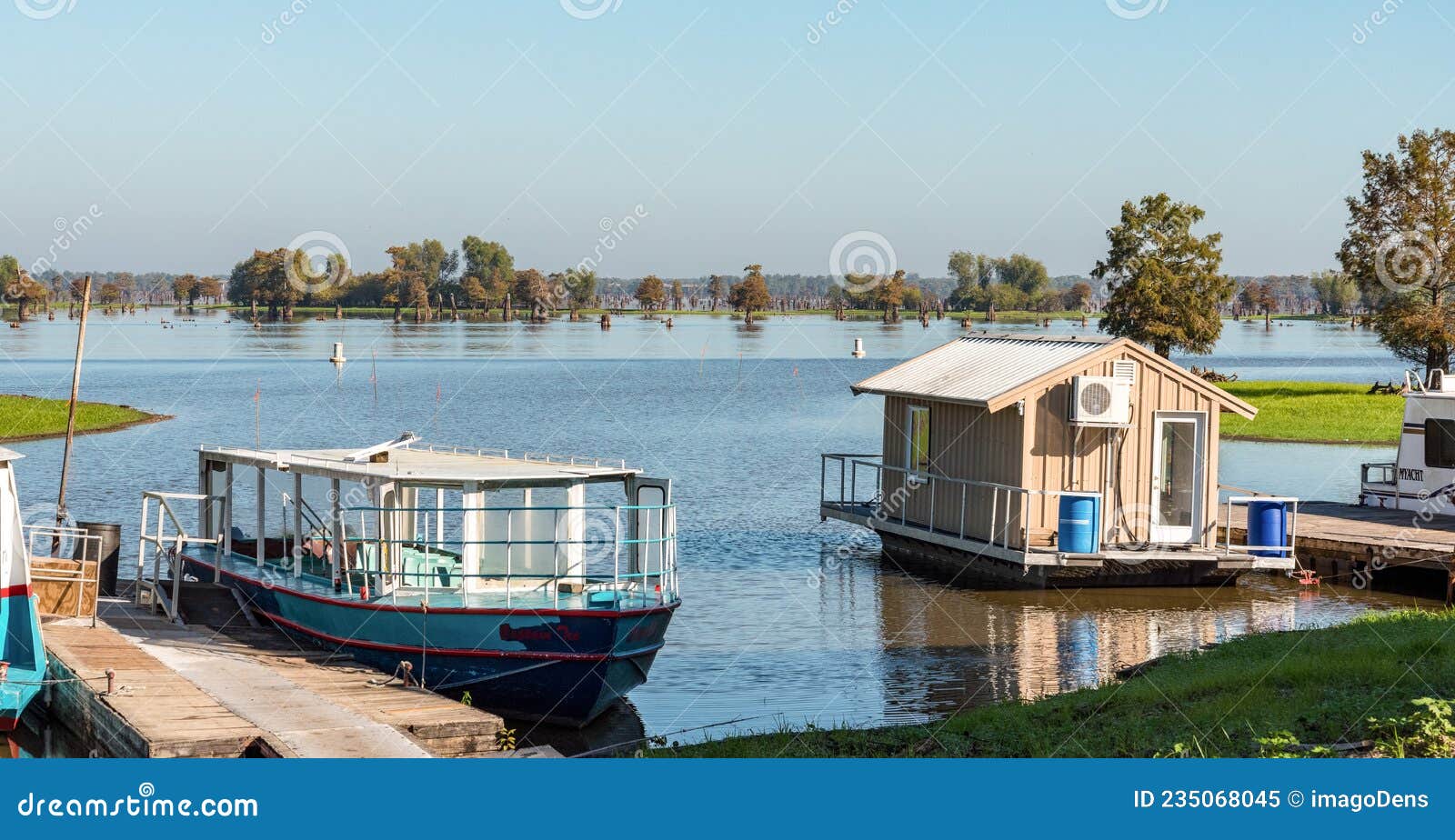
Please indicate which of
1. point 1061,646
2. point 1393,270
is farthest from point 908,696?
point 1393,270

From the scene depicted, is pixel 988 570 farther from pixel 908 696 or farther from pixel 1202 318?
pixel 1202 318

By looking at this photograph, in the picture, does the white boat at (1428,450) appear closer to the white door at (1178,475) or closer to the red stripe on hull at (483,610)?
the white door at (1178,475)

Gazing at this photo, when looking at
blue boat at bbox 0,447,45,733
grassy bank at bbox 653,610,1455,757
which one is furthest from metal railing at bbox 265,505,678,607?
grassy bank at bbox 653,610,1455,757

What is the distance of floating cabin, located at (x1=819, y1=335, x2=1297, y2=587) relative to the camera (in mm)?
26516

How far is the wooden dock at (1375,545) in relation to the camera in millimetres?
27688

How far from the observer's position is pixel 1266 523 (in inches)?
1088

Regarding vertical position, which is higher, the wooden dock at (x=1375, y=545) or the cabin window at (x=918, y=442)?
the cabin window at (x=918, y=442)

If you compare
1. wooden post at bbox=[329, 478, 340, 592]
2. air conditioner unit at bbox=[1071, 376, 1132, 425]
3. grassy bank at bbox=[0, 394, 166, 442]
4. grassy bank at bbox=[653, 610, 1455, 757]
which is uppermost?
air conditioner unit at bbox=[1071, 376, 1132, 425]

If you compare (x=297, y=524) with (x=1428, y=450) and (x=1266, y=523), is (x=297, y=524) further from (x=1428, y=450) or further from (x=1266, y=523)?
(x=1428, y=450)

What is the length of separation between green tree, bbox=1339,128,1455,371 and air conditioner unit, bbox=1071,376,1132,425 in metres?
45.7

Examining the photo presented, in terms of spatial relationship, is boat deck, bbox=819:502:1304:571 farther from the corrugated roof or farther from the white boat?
the white boat

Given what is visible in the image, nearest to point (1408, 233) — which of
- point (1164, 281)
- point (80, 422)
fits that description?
point (1164, 281)

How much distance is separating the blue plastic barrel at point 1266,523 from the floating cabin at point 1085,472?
0.90 feet

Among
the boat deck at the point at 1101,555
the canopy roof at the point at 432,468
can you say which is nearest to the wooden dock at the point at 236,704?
the canopy roof at the point at 432,468
